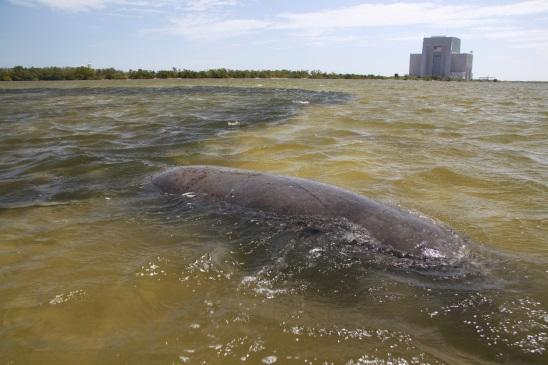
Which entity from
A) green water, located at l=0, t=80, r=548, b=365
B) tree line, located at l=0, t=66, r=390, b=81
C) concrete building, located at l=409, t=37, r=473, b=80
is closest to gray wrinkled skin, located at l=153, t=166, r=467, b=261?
green water, located at l=0, t=80, r=548, b=365

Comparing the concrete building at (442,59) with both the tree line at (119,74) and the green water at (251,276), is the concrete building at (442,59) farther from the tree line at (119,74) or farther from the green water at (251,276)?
the green water at (251,276)

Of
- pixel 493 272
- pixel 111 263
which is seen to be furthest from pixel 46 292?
pixel 493 272

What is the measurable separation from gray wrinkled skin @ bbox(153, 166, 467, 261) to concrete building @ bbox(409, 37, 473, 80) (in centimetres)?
12317

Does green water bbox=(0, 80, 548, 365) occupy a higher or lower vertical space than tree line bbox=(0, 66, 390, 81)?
lower

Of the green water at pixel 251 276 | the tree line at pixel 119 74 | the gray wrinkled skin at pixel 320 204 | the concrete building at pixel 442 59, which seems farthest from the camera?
the concrete building at pixel 442 59

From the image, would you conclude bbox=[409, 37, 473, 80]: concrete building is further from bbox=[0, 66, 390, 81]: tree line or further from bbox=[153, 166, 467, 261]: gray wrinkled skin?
bbox=[153, 166, 467, 261]: gray wrinkled skin

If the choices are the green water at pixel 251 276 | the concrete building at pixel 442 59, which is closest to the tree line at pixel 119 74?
the green water at pixel 251 276

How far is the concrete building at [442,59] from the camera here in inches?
4653

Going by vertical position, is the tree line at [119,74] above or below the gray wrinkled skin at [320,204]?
above

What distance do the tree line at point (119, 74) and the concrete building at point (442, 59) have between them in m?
71.0

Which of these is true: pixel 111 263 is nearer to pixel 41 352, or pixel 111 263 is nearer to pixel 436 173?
pixel 41 352

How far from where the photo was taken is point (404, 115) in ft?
41.6

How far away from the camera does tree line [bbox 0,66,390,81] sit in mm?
39562

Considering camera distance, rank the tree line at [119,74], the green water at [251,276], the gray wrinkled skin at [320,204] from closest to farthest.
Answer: the green water at [251,276], the gray wrinkled skin at [320,204], the tree line at [119,74]
